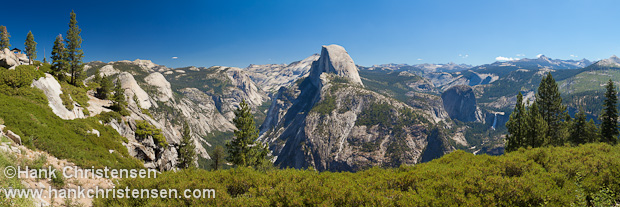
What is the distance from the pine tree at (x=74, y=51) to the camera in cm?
4666

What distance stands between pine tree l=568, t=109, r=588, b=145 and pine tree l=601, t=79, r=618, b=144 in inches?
154

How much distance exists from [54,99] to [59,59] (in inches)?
952

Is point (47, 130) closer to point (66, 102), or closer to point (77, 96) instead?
point (66, 102)

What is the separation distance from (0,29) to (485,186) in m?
105

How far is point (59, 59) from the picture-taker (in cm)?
4659

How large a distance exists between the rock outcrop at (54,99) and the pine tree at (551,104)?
87.1m

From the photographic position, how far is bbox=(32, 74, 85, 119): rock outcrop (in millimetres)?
29422

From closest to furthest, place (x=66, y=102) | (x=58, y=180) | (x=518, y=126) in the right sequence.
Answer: (x=58, y=180), (x=66, y=102), (x=518, y=126)

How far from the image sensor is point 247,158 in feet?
128

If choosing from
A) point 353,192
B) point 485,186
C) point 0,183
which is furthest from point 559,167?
point 0,183

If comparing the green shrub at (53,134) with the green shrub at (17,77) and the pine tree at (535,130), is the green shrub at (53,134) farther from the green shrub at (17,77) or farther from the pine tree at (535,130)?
the pine tree at (535,130)

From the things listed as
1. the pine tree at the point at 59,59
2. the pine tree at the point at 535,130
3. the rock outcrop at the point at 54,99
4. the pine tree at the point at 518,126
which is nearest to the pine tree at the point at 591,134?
the pine tree at the point at 518,126

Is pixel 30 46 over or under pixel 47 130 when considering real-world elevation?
over

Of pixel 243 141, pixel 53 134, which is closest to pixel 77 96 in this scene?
pixel 53 134
